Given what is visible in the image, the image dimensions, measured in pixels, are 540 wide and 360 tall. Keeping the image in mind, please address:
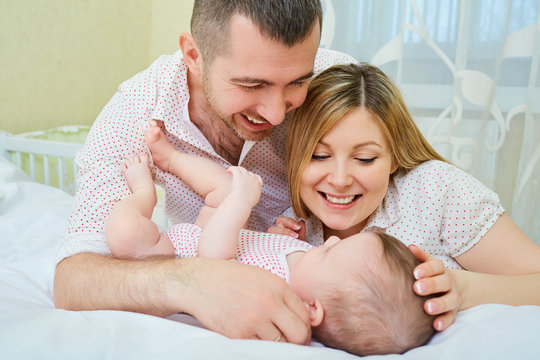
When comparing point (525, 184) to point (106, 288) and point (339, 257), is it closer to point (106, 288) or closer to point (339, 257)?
point (339, 257)

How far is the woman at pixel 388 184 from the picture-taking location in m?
1.14

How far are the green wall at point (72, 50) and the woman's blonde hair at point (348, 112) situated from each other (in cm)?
165

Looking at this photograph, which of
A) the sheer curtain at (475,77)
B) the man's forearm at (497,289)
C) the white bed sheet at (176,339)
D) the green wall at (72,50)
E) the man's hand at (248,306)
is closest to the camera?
the white bed sheet at (176,339)

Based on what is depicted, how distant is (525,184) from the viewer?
1.95 meters

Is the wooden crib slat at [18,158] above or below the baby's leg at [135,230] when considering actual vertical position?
below

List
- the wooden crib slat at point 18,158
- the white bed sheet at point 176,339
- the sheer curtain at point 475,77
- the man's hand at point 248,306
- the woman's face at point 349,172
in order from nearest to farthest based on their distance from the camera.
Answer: the white bed sheet at point 176,339 < the man's hand at point 248,306 < the woman's face at point 349,172 < the sheer curtain at point 475,77 < the wooden crib slat at point 18,158

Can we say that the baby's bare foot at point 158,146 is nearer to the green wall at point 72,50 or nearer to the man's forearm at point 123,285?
the man's forearm at point 123,285

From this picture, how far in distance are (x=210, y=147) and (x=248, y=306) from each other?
0.73 m

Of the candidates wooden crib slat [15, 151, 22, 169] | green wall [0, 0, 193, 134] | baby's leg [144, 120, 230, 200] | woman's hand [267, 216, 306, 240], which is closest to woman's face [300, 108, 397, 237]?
woman's hand [267, 216, 306, 240]

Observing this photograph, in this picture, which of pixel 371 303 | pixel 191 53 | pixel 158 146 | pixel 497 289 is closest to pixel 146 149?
pixel 158 146

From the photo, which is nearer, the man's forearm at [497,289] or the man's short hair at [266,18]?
the man's forearm at [497,289]

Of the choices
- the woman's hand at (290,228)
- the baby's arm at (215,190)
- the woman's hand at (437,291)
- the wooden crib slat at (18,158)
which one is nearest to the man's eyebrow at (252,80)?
the baby's arm at (215,190)

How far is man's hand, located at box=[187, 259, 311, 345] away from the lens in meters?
0.79

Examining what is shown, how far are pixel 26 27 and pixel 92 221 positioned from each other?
1.58 metres
